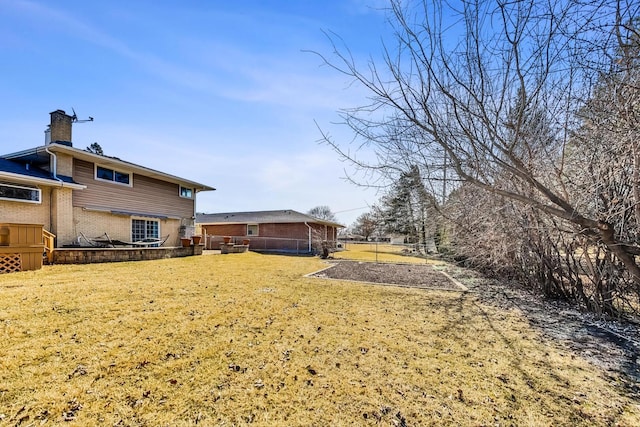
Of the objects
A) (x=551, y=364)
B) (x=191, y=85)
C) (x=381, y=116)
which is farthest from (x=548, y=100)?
(x=191, y=85)

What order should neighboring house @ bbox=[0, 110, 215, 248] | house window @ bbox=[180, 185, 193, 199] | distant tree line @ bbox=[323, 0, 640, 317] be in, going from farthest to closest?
house window @ bbox=[180, 185, 193, 199], neighboring house @ bbox=[0, 110, 215, 248], distant tree line @ bbox=[323, 0, 640, 317]

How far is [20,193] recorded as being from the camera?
10.4m

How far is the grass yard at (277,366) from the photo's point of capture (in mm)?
2494

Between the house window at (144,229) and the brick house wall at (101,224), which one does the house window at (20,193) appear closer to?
the brick house wall at (101,224)

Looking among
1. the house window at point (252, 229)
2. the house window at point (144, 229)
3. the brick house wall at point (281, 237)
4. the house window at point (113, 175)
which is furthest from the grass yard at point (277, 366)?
the house window at point (252, 229)

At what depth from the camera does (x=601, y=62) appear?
3.34 meters

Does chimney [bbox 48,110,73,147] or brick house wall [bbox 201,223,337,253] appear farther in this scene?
brick house wall [bbox 201,223,337,253]

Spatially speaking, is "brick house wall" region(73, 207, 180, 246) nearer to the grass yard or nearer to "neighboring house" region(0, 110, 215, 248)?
"neighboring house" region(0, 110, 215, 248)

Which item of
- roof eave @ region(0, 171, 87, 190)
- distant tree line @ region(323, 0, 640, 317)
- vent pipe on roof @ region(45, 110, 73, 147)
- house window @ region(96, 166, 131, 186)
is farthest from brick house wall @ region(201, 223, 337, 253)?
distant tree line @ region(323, 0, 640, 317)

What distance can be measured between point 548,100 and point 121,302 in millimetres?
8238

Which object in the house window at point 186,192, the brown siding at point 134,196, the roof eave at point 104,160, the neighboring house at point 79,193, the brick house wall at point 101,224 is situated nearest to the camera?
the neighboring house at point 79,193

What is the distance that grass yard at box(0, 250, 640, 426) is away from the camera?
2.49 m

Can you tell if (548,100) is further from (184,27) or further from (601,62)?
(184,27)


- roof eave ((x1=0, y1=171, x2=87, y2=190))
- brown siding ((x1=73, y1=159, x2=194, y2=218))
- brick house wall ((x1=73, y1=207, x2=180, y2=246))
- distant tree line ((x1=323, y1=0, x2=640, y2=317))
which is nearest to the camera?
distant tree line ((x1=323, y1=0, x2=640, y2=317))
